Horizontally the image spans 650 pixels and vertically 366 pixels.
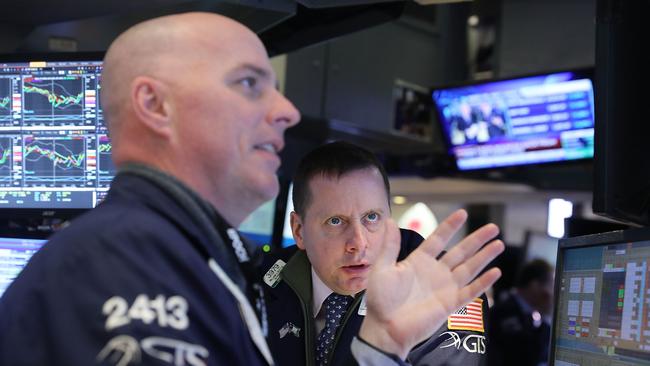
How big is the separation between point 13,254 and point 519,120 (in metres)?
4.19

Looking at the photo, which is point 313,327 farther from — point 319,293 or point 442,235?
A: point 442,235

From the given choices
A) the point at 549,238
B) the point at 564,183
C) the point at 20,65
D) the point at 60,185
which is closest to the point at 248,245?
the point at 60,185

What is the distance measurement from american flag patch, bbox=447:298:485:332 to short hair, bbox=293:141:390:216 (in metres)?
0.40

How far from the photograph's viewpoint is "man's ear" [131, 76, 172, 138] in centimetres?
153

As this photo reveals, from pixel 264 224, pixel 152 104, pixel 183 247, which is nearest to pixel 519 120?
pixel 264 224

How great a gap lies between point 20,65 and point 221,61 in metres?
1.22

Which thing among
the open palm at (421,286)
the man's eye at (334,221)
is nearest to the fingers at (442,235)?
the open palm at (421,286)

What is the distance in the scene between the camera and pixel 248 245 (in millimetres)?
1631

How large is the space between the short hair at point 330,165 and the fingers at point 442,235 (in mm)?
836

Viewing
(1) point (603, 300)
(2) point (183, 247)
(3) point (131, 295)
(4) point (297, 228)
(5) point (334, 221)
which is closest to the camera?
(3) point (131, 295)

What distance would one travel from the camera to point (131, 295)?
4.19ft

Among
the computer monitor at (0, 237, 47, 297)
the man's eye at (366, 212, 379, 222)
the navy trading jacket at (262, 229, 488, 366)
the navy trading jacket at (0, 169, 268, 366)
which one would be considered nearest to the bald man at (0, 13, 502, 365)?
the navy trading jacket at (0, 169, 268, 366)

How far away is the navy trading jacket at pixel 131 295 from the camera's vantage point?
4.10ft

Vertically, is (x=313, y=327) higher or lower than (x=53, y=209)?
lower
